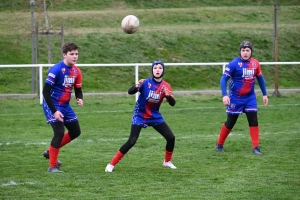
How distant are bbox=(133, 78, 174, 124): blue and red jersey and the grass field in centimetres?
73

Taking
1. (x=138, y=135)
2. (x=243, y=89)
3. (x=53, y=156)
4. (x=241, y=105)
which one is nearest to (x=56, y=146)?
(x=53, y=156)

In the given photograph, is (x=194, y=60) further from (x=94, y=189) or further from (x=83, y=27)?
(x=94, y=189)

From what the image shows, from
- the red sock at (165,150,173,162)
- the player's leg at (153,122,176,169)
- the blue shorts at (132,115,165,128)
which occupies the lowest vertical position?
the red sock at (165,150,173,162)

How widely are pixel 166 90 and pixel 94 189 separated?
1.95m

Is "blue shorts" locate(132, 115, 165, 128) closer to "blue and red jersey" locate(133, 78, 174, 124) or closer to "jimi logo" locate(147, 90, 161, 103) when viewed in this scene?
"blue and red jersey" locate(133, 78, 174, 124)

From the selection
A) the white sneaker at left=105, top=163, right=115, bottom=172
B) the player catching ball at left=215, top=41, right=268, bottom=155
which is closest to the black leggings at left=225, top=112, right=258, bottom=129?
the player catching ball at left=215, top=41, right=268, bottom=155

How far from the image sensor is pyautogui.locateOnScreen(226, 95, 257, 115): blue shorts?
10.5m

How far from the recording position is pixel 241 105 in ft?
34.4

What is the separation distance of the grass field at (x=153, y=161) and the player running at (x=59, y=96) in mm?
419

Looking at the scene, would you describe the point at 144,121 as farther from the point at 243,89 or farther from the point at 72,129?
the point at 243,89

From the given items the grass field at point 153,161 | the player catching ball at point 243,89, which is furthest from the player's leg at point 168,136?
the player catching ball at point 243,89

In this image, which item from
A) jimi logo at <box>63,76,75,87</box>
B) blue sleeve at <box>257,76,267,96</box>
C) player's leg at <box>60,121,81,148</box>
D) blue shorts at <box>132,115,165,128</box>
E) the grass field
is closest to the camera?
the grass field

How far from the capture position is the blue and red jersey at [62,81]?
857cm

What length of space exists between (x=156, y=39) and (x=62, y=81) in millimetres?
20483
